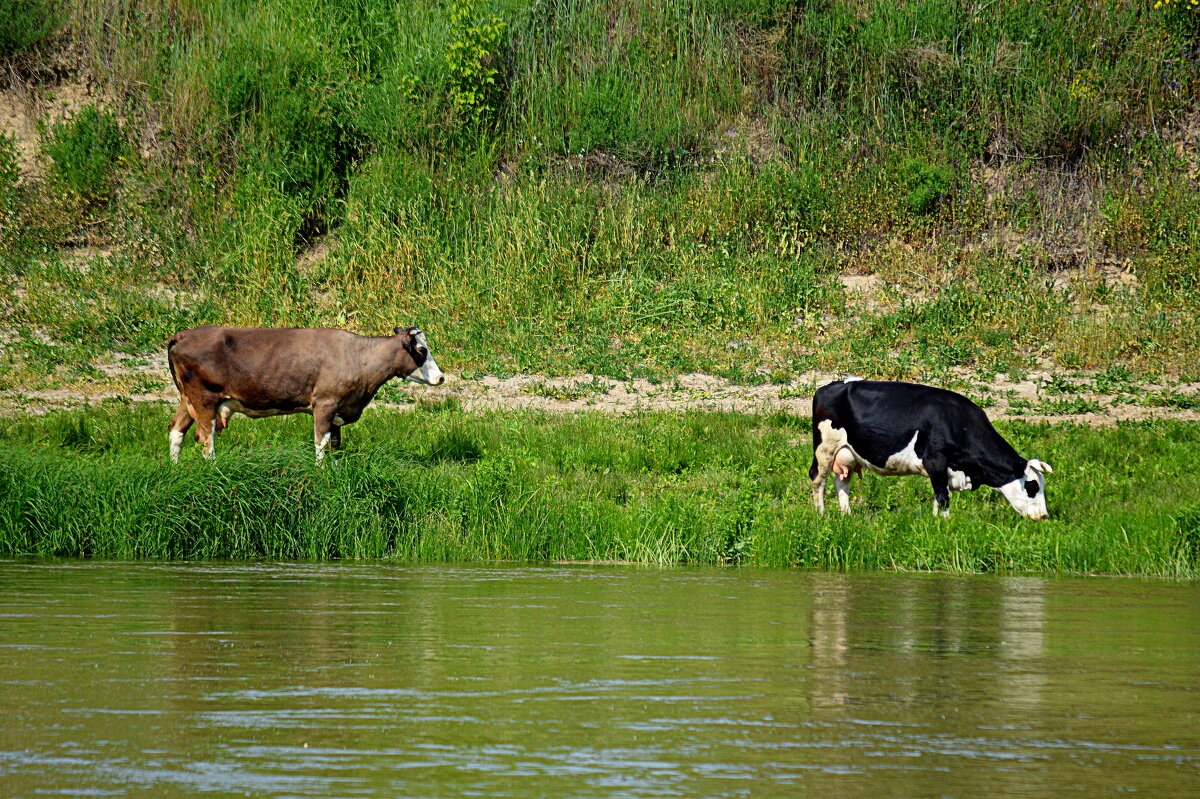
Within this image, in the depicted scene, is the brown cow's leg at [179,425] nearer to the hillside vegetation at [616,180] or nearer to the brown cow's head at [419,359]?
the brown cow's head at [419,359]

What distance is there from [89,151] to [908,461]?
18.6 meters

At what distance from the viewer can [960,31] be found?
27875 millimetres

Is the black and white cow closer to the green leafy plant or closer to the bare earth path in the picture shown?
the bare earth path

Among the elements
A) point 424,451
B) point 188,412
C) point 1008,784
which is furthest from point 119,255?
point 1008,784

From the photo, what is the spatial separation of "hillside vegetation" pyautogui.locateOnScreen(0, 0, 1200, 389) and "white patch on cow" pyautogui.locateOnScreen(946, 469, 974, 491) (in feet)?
20.9

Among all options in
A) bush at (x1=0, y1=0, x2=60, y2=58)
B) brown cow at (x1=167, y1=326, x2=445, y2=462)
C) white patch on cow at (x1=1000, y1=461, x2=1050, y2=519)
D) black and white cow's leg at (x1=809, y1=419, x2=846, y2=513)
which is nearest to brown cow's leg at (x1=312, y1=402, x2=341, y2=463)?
brown cow at (x1=167, y1=326, x2=445, y2=462)

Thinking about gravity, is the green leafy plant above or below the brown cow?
above

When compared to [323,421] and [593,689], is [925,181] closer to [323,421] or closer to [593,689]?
[323,421]

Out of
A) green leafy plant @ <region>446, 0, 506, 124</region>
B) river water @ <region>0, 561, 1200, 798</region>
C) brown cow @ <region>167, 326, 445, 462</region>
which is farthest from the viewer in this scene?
green leafy plant @ <region>446, 0, 506, 124</region>

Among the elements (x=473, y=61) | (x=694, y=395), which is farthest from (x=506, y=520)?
(x=473, y=61)

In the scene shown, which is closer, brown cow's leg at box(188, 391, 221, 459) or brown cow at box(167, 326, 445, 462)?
brown cow's leg at box(188, 391, 221, 459)

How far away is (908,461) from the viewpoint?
15.3 meters

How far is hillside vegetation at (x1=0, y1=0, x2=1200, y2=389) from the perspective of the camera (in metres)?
23.0

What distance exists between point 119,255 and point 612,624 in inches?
744
